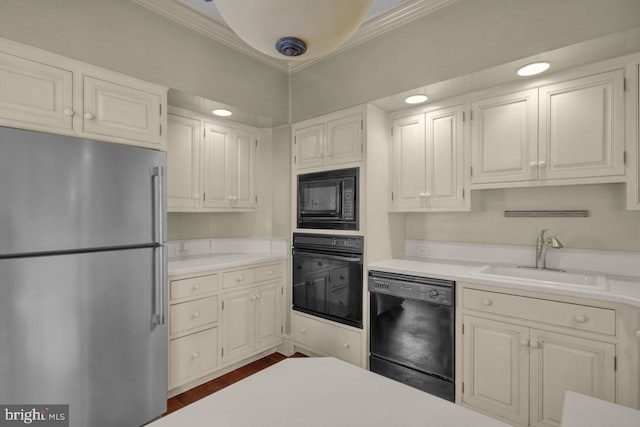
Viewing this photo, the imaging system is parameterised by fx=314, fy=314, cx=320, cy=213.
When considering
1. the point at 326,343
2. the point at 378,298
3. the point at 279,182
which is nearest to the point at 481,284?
the point at 378,298

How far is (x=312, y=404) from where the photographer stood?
0.70 meters

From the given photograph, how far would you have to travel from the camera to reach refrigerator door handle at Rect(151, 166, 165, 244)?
1.99 m

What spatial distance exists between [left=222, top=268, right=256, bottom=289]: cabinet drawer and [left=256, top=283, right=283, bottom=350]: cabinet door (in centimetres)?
16

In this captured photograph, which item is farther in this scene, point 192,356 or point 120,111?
point 192,356

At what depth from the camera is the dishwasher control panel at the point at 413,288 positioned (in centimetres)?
210

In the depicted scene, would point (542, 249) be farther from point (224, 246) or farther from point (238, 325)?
point (224, 246)

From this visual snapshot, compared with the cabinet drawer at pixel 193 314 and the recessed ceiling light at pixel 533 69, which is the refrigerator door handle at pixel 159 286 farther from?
the recessed ceiling light at pixel 533 69

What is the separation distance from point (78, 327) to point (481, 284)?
91.3 inches

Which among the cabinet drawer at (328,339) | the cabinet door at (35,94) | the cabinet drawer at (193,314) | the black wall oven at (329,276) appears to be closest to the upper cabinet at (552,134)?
the black wall oven at (329,276)

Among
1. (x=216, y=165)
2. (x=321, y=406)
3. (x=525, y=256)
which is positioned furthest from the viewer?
(x=216, y=165)

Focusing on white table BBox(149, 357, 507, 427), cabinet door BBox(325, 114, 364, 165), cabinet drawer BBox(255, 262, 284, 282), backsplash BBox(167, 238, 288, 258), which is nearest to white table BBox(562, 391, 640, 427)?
white table BBox(149, 357, 507, 427)

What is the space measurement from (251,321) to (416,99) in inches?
91.3

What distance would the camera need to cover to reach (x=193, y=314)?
2340 millimetres

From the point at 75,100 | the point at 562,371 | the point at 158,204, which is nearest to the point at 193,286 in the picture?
the point at 158,204
